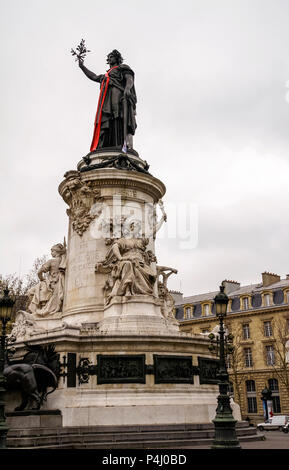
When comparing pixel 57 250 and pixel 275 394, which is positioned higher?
pixel 57 250

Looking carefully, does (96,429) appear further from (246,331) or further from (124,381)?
(246,331)

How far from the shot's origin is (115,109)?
24.4 meters

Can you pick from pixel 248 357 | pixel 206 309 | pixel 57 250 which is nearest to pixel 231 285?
pixel 206 309

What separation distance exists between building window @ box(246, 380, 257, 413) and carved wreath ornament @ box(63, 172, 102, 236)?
126 ft

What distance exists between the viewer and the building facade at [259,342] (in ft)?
168

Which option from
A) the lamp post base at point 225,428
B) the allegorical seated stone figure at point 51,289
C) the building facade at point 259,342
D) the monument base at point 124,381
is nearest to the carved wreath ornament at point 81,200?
the allegorical seated stone figure at point 51,289

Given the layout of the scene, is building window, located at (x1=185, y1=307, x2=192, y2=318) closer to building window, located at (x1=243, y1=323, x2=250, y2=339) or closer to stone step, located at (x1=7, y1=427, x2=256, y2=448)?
building window, located at (x1=243, y1=323, x2=250, y2=339)

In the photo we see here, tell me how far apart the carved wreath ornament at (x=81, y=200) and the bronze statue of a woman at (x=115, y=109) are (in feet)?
11.4

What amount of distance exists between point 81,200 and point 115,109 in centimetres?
543

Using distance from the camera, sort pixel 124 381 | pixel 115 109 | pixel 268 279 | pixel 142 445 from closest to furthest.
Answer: pixel 142 445 < pixel 124 381 < pixel 115 109 < pixel 268 279

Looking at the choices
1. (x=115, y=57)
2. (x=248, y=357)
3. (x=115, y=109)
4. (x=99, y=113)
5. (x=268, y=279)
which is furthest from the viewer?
(x=268, y=279)

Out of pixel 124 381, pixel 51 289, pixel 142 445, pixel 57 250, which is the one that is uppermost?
pixel 57 250

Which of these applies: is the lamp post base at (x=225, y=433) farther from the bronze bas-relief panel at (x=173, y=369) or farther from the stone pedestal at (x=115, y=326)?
Answer: the bronze bas-relief panel at (x=173, y=369)
